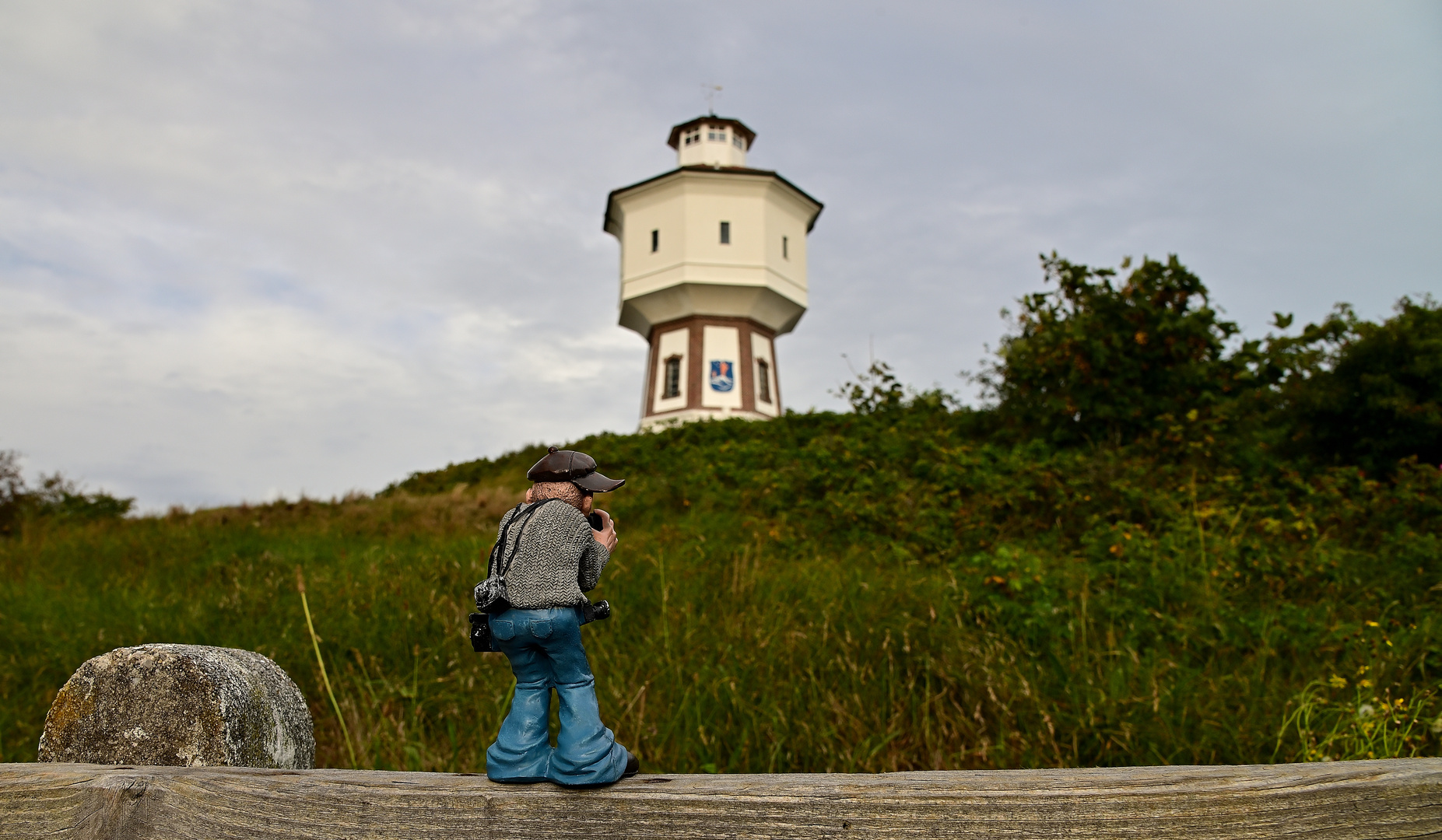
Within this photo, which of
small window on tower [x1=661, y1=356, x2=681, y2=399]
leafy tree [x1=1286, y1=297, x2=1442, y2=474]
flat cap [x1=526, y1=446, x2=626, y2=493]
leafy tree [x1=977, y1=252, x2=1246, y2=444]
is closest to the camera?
flat cap [x1=526, y1=446, x2=626, y2=493]

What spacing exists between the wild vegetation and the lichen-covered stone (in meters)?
2.23

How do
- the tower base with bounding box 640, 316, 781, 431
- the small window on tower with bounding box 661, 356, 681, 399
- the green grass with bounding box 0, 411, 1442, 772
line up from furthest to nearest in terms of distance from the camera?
1. the small window on tower with bounding box 661, 356, 681, 399
2. the tower base with bounding box 640, 316, 781, 431
3. the green grass with bounding box 0, 411, 1442, 772

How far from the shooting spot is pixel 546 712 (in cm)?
176

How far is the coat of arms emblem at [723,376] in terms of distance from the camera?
2470 cm

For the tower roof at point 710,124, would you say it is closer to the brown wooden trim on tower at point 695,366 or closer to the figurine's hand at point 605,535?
the brown wooden trim on tower at point 695,366

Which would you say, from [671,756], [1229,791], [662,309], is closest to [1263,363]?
[671,756]

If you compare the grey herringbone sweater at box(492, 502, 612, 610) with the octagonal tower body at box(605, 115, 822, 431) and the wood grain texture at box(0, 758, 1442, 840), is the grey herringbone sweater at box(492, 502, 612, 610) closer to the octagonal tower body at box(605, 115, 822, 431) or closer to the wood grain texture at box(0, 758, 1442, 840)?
the wood grain texture at box(0, 758, 1442, 840)

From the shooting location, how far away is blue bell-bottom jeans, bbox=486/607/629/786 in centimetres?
169

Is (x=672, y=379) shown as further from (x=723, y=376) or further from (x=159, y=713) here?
(x=159, y=713)

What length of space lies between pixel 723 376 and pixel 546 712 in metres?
23.1

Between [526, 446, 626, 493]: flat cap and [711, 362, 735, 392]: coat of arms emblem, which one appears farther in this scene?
[711, 362, 735, 392]: coat of arms emblem

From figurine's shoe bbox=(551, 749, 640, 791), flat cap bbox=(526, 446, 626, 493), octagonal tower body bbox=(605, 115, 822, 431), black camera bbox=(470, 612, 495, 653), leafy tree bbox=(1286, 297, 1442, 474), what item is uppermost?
octagonal tower body bbox=(605, 115, 822, 431)

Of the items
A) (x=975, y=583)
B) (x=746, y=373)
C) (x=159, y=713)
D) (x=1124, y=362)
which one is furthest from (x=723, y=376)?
(x=159, y=713)

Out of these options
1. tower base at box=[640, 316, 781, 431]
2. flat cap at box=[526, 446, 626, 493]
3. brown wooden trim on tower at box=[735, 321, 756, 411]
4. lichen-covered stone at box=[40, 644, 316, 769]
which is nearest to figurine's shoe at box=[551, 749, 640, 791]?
flat cap at box=[526, 446, 626, 493]
